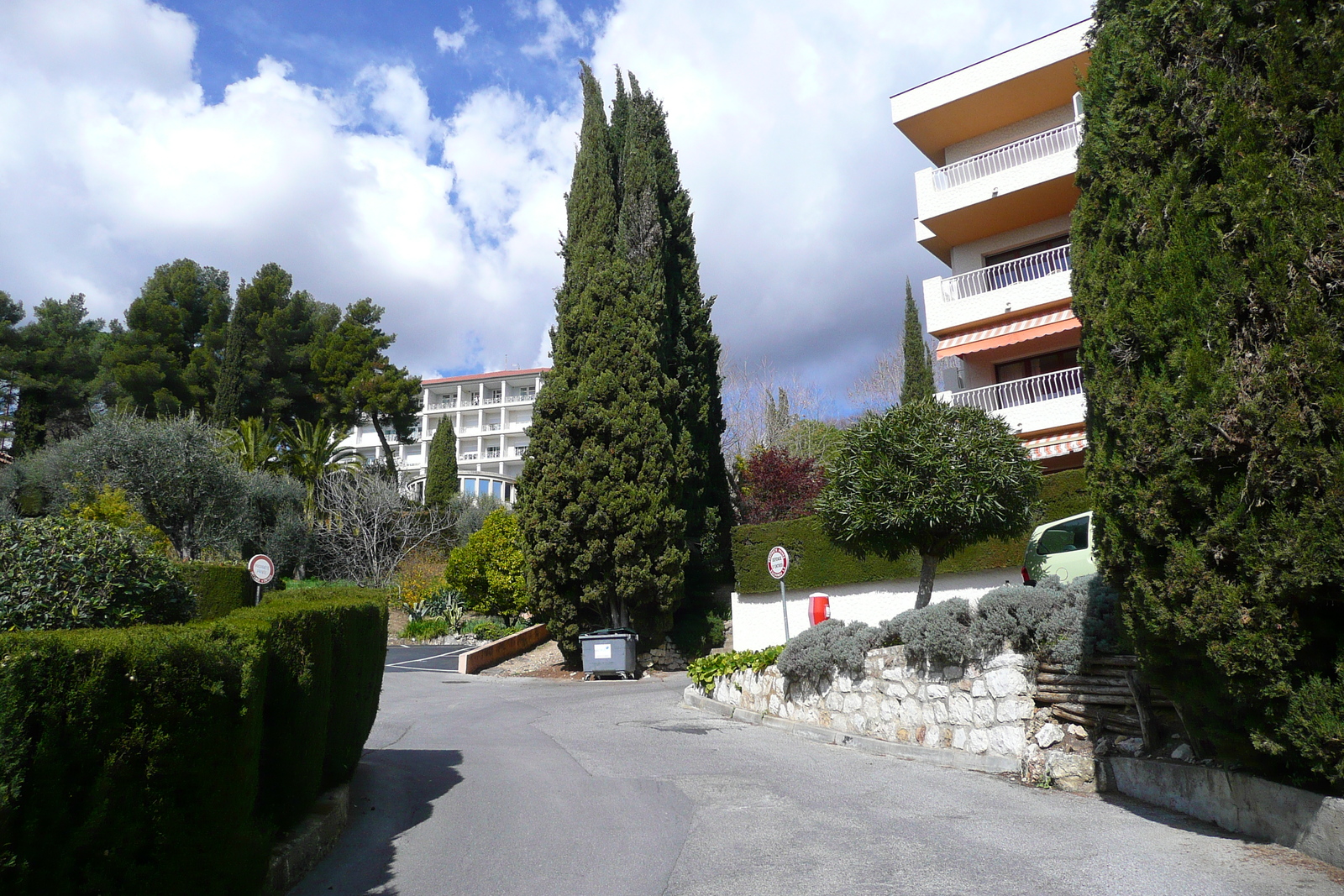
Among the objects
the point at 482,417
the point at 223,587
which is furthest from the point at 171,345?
the point at 482,417

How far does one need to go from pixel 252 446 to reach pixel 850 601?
26.0 m

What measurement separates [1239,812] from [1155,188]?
4.11 m

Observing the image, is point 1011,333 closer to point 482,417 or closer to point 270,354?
point 270,354

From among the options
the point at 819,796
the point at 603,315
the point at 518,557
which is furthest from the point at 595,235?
the point at 819,796

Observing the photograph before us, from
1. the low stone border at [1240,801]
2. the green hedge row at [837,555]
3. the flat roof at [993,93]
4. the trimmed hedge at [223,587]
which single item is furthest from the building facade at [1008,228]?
the trimmed hedge at [223,587]

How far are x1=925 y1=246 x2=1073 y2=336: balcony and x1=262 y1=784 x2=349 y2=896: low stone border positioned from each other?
1912 cm

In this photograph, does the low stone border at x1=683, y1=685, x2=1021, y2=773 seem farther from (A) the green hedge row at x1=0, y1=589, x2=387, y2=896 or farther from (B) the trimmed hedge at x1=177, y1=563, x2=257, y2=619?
(B) the trimmed hedge at x1=177, y1=563, x2=257, y2=619

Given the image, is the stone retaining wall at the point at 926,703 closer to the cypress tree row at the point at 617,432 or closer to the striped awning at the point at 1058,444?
the cypress tree row at the point at 617,432

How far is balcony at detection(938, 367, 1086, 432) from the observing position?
65.4 feet

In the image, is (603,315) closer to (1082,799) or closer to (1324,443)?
(1082,799)

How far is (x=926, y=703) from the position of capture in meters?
9.44

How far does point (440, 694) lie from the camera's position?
16.8 metres

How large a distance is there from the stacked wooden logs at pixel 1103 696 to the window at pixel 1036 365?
48.4 feet

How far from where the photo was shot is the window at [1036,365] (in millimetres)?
22031
